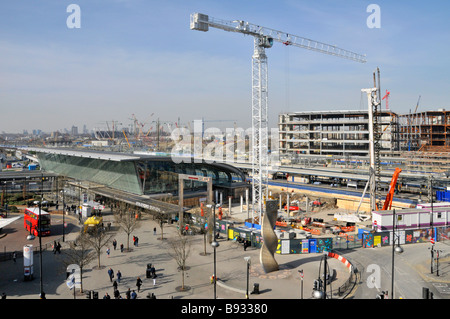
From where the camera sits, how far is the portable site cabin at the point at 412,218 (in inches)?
1192

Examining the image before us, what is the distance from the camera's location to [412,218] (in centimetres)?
3083

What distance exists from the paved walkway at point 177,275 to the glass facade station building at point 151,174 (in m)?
17.1

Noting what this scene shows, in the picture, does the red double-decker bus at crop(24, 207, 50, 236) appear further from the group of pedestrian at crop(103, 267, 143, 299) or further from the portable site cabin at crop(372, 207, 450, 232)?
the portable site cabin at crop(372, 207, 450, 232)

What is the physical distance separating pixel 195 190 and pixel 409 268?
30.9 m

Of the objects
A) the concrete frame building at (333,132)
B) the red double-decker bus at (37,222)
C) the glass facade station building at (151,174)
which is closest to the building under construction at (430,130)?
the concrete frame building at (333,132)

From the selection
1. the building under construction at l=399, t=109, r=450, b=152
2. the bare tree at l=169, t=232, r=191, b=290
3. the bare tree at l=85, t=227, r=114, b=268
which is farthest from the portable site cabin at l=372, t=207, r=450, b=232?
the building under construction at l=399, t=109, r=450, b=152

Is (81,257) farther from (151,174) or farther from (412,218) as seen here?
(412,218)

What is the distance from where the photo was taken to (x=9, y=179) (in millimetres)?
60688

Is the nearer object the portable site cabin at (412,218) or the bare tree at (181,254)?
the bare tree at (181,254)

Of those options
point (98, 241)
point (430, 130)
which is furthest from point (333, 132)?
point (98, 241)

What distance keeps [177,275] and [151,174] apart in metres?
25.3

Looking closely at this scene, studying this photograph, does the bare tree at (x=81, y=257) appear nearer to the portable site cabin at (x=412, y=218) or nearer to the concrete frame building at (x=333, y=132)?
the portable site cabin at (x=412, y=218)
